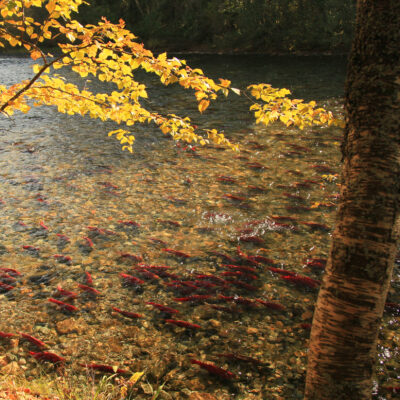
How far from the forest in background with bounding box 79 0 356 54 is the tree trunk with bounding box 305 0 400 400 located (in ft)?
121

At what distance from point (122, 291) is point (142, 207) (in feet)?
10.0

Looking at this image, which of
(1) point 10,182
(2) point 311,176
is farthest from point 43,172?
(2) point 311,176

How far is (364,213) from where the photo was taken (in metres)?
2.29

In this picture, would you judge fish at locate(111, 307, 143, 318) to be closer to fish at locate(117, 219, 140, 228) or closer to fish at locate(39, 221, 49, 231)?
fish at locate(117, 219, 140, 228)

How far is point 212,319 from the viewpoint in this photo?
515cm

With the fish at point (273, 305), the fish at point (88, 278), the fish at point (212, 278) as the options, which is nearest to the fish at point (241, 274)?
the fish at point (212, 278)

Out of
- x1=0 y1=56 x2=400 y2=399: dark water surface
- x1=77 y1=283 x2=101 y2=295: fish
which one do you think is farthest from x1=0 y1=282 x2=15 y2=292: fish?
x1=77 y1=283 x2=101 y2=295: fish

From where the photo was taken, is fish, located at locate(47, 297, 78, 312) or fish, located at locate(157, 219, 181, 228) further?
fish, located at locate(157, 219, 181, 228)

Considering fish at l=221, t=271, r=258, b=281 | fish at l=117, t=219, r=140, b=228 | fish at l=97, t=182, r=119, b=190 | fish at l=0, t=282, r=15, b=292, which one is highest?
fish at l=97, t=182, r=119, b=190

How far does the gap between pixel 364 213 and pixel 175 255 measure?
4668 millimetres

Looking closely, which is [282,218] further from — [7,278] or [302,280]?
[7,278]

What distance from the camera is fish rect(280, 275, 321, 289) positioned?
582cm

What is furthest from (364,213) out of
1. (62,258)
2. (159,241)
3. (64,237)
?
(64,237)

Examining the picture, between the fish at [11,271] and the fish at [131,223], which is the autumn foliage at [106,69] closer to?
the fish at [11,271]
